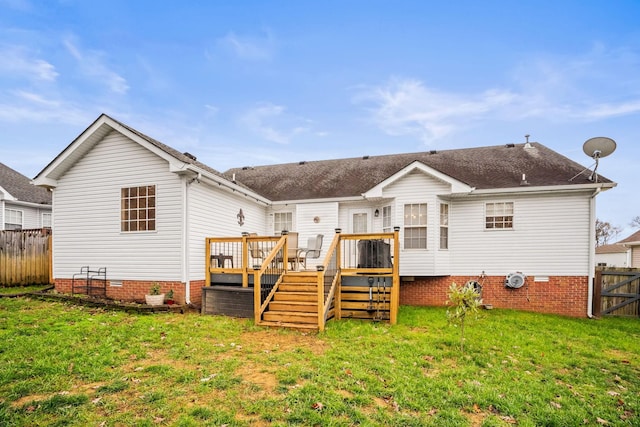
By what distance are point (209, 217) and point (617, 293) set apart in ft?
44.1

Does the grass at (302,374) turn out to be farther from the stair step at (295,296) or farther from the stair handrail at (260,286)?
the stair step at (295,296)

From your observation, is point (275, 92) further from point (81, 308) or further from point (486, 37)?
point (81, 308)

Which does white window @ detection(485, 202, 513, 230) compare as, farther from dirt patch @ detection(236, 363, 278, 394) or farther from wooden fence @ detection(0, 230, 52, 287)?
wooden fence @ detection(0, 230, 52, 287)

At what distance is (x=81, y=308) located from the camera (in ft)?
28.5

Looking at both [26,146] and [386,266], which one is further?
[26,146]

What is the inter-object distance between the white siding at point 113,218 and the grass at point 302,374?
→ 6.86 ft

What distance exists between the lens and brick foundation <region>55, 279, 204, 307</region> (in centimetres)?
914

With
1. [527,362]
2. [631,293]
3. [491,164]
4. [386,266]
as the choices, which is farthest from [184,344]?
[631,293]

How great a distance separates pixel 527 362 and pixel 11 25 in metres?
19.4

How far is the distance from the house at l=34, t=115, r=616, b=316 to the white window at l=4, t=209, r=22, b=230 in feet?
31.7

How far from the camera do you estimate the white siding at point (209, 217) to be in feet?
31.0

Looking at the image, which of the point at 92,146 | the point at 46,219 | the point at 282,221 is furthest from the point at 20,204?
the point at 282,221

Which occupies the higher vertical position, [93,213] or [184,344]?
[93,213]

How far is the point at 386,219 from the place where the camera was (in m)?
12.1
